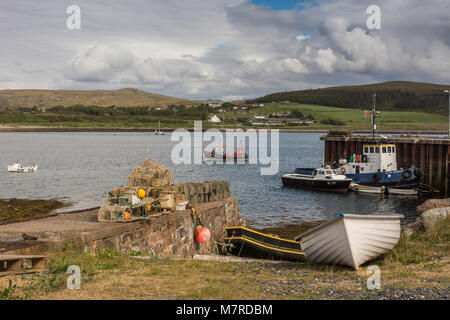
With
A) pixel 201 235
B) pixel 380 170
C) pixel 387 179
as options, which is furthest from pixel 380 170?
pixel 201 235

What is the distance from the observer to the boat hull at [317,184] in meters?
39.6

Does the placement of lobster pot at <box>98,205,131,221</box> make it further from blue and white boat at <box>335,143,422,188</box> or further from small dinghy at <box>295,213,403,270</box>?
blue and white boat at <box>335,143,422,188</box>

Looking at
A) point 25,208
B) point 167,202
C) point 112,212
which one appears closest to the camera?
A: point 112,212

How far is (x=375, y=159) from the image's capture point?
1572 inches

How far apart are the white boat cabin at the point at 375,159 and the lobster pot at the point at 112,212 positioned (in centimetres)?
3067

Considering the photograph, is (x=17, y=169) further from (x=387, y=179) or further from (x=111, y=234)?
(x=111, y=234)

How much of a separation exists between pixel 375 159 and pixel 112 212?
3119 centimetres

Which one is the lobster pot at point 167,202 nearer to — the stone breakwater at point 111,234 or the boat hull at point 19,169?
the stone breakwater at point 111,234

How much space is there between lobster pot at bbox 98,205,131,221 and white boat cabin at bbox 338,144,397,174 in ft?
101

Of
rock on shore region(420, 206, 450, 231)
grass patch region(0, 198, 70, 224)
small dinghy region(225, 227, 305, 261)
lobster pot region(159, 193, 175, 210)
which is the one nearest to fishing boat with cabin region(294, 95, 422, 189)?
rock on shore region(420, 206, 450, 231)

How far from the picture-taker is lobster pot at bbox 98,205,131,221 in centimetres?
1319
